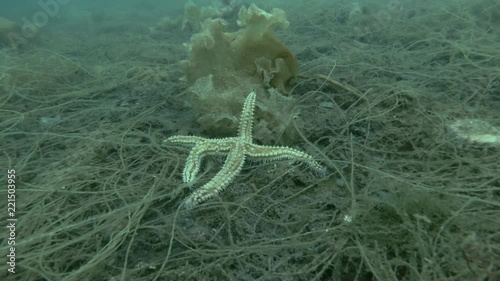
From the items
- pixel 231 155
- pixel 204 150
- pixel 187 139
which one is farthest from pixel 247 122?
pixel 187 139

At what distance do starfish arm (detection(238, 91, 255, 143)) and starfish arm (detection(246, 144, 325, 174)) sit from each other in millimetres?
210

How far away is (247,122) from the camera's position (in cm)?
416

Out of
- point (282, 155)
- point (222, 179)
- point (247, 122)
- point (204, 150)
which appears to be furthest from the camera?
point (247, 122)

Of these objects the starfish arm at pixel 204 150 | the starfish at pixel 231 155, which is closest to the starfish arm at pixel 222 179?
the starfish at pixel 231 155

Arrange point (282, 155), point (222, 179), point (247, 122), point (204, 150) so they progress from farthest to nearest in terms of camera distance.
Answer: point (247, 122) → point (204, 150) → point (282, 155) → point (222, 179)

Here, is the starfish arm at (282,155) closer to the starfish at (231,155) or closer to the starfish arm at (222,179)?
the starfish at (231,155)

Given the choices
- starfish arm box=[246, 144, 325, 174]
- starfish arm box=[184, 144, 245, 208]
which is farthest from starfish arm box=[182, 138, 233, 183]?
starfish arm box=[246, 144, 325, 174]

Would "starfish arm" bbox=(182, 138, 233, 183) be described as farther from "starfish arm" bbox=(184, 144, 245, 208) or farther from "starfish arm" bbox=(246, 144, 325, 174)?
"starfish arm" bbox=(246, 144, 325, 174)

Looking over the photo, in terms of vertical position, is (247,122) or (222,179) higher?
(247,122)

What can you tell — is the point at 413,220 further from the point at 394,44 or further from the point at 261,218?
the point at 394,44

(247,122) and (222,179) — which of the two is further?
(247,122)

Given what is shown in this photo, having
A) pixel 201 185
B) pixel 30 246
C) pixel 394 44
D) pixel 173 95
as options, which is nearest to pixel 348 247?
pixel 201 185

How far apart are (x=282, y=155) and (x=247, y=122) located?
64cm

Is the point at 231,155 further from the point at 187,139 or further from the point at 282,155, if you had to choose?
the point at 187,139
